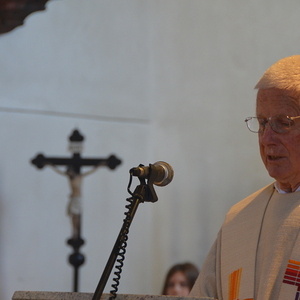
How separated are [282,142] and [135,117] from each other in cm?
385

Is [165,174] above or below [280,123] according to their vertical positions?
below

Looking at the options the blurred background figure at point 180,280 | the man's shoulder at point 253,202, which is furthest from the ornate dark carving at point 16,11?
the man's shoulder at point 253,202

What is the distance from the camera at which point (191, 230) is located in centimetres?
617

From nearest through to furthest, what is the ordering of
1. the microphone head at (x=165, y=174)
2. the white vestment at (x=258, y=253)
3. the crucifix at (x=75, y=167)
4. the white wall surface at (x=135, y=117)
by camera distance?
the microphone head at (x=165, y=174)
the white vestment at (x=258, y=253)
the crucifix at (x=75, y=167)
the white wall surface at (x=135, y=117)

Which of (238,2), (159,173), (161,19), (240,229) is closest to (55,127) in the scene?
(161,19)

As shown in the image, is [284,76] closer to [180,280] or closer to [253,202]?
[253,202]

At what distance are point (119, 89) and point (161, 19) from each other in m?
1.06

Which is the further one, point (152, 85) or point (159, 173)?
point (152, 85)

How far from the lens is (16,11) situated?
5.34m

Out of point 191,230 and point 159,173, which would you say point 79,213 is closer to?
point 191,230

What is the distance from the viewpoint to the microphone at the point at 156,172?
1.85m

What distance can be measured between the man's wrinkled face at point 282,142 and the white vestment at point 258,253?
0.52 feet

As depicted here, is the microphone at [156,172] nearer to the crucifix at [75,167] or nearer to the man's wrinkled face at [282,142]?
the man's wrinkled face at [282,142]

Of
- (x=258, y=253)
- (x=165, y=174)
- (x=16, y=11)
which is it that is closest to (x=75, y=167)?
(x=16, y=11)
